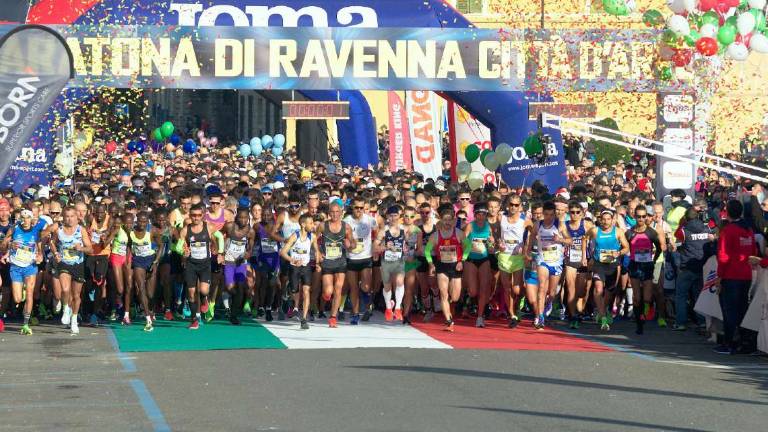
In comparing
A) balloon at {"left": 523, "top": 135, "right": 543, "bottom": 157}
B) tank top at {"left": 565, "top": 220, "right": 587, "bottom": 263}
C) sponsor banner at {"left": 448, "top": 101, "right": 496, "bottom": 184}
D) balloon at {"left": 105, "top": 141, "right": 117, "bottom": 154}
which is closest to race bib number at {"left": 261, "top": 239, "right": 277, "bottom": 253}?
tank top at {"left": 565, "top": 220, "right": 587, "bottom": 263}

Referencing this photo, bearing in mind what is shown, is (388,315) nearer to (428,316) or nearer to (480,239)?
(428,316)

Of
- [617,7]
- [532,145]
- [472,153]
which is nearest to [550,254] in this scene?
[617,7]

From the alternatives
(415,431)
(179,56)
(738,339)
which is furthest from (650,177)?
(415,431)

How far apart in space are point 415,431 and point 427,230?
27.3ft

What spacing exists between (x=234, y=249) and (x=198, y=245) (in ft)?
2.26

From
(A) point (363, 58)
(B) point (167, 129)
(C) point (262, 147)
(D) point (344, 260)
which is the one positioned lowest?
(D) point (344, 260)

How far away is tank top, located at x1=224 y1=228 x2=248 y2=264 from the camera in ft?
61.2

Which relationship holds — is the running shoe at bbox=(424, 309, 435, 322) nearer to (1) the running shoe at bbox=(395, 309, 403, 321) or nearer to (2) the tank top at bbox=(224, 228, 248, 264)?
(1) the running shoe at bbox=(395, 309, 403, 321)

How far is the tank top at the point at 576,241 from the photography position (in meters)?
18.2

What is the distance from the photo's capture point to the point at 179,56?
934 inches

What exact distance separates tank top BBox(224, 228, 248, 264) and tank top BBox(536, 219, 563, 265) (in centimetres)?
362

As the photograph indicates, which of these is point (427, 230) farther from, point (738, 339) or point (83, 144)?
point (83, 144)

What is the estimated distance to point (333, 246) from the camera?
60.1 ft

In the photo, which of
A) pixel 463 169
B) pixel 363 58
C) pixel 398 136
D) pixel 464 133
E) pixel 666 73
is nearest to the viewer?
pixel 666 73
